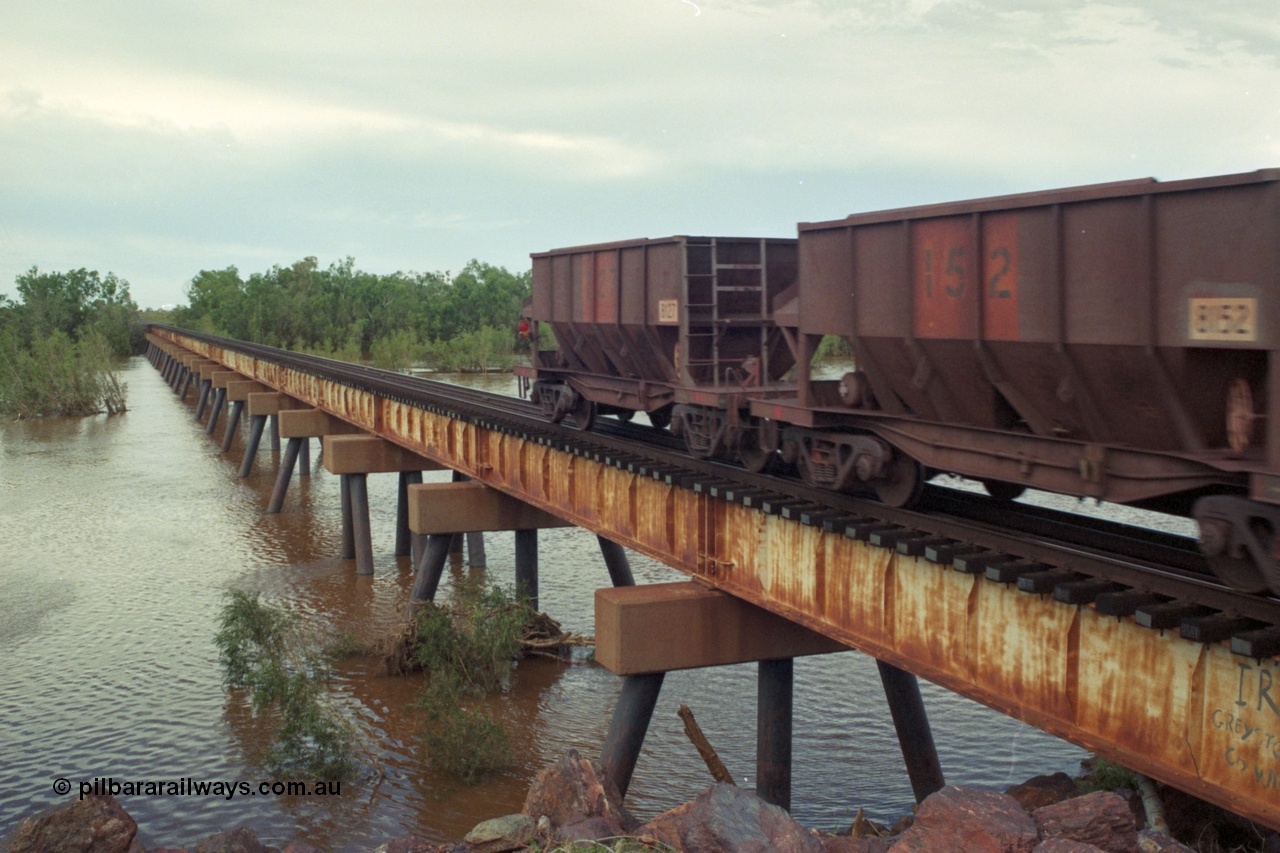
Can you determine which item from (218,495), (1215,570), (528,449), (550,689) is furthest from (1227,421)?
(218,495)

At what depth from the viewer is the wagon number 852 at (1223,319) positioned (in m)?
6.42

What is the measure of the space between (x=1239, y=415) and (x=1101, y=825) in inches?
102

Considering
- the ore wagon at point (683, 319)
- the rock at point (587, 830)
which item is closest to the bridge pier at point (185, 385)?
the ore wagon at point (683, 319)

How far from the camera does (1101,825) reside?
6.39 meters

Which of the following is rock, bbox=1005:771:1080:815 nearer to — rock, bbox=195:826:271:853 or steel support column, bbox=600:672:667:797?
steel support column, bbox=600:672:667:797

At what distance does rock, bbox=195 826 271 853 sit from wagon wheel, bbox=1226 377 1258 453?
309 inches

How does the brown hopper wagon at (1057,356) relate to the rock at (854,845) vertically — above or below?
above

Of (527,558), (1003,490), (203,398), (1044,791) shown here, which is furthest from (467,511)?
(203,398)

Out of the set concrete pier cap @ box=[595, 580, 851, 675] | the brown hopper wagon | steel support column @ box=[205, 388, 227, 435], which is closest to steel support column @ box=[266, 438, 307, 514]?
steel support column @ box=[205, 388, 227, 435]

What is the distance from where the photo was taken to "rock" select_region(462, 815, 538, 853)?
7566mm

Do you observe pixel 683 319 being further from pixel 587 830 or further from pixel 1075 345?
pixel 587 830

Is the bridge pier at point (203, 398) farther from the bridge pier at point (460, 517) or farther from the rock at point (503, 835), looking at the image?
the rock at point (503, 835)

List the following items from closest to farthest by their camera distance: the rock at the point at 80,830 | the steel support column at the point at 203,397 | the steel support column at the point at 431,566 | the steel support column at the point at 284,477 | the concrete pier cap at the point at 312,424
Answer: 1. the rock at the point at 80,830
2. the steel support column at the point at 431,566
3. the concrete pier cap at the point at 312,424
4. the steel support column at the point at 284,477
5. the steel support column at the point at 203,397

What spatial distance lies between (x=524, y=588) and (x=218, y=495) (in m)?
20.2
